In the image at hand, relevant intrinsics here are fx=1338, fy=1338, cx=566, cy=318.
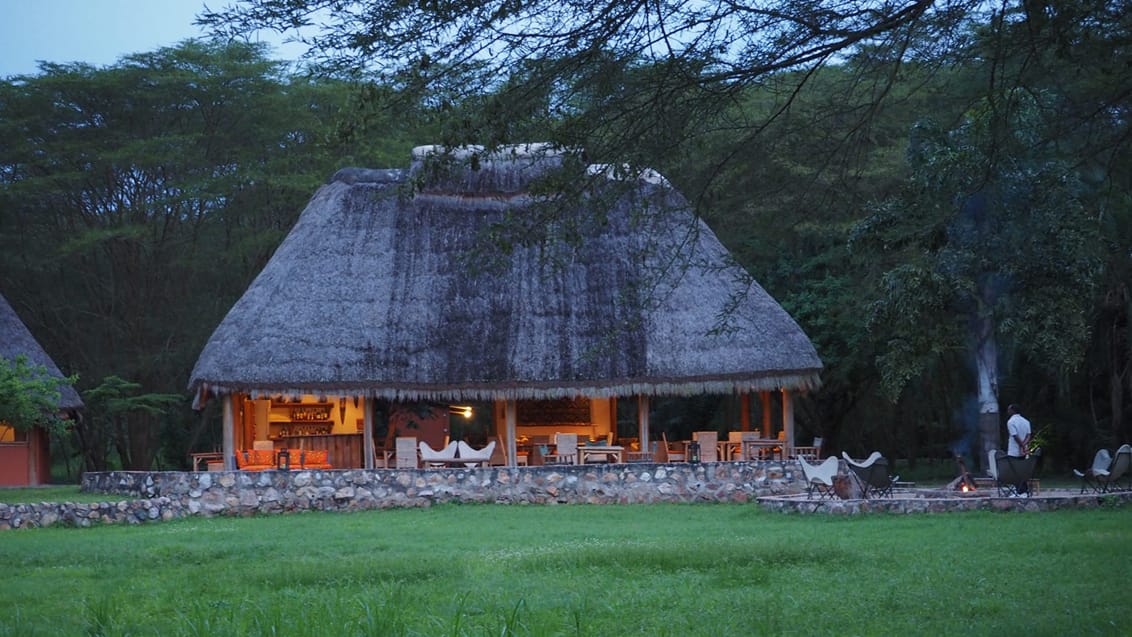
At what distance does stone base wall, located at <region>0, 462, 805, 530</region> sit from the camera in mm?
18047

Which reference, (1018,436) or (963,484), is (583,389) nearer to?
(963,484)

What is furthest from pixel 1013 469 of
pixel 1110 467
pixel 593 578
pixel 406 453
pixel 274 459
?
pixel 274 459

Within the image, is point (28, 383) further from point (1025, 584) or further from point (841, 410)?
point (841, 410)

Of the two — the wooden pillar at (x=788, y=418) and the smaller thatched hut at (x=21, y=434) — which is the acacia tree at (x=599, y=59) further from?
the smaller thatched hut at (x=21, y=434)

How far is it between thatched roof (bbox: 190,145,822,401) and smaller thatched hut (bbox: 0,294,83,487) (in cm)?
513

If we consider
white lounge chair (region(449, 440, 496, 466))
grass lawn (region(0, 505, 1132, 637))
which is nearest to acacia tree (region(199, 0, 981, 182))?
grass lawn (region(0, 505, 1132, 637))

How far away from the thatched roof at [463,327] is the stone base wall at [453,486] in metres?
2.16

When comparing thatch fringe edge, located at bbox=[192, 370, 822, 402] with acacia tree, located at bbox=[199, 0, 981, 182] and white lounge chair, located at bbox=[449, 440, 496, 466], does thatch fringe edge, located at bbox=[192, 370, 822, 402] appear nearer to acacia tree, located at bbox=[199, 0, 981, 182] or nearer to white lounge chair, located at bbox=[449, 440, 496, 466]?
white lounge chair, located at bbox=[449, 440, 496, 466]

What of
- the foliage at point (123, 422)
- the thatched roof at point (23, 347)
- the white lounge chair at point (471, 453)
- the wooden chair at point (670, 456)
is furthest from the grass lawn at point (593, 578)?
the foliage at point (123, 422)

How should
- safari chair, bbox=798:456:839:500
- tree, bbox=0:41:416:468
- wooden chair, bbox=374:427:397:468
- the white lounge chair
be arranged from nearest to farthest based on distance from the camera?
safari chair, bbox=798:456:839:500 → the white lounge chair → wooden chair, bbox=374:427:397:468 → tree, bbox=0:41:416:468

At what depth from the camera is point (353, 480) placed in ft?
60.8

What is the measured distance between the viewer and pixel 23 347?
81.5 feet

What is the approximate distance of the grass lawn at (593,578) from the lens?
7.38m

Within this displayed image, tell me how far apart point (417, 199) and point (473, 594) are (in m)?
15.9
